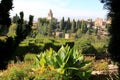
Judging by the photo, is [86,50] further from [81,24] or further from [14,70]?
[81,24]

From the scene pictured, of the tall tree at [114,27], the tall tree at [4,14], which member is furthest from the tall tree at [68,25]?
the tall tree at [4,14]

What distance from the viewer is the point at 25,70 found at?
10.1m

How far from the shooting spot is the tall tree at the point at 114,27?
32.1 feet

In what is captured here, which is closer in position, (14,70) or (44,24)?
(14,70)

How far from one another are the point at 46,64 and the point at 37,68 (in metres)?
0.35

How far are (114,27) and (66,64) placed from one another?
1.82 meters

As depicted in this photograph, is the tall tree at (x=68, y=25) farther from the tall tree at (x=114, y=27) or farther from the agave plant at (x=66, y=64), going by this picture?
the agave plant at (x=66, y=64)

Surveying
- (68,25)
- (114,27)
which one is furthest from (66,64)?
(68,25)

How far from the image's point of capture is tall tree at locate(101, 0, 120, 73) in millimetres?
9773

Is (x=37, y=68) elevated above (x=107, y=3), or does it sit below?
below

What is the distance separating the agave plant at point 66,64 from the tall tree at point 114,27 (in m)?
0.88

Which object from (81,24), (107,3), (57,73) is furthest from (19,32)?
(81,24)

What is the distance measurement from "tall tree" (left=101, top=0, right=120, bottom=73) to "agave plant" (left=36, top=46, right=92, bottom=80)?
0.88 m

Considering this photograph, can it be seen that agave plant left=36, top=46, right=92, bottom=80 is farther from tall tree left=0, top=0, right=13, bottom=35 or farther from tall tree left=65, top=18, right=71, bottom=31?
tall tree left=65, top=18, right=71, bottom=31
